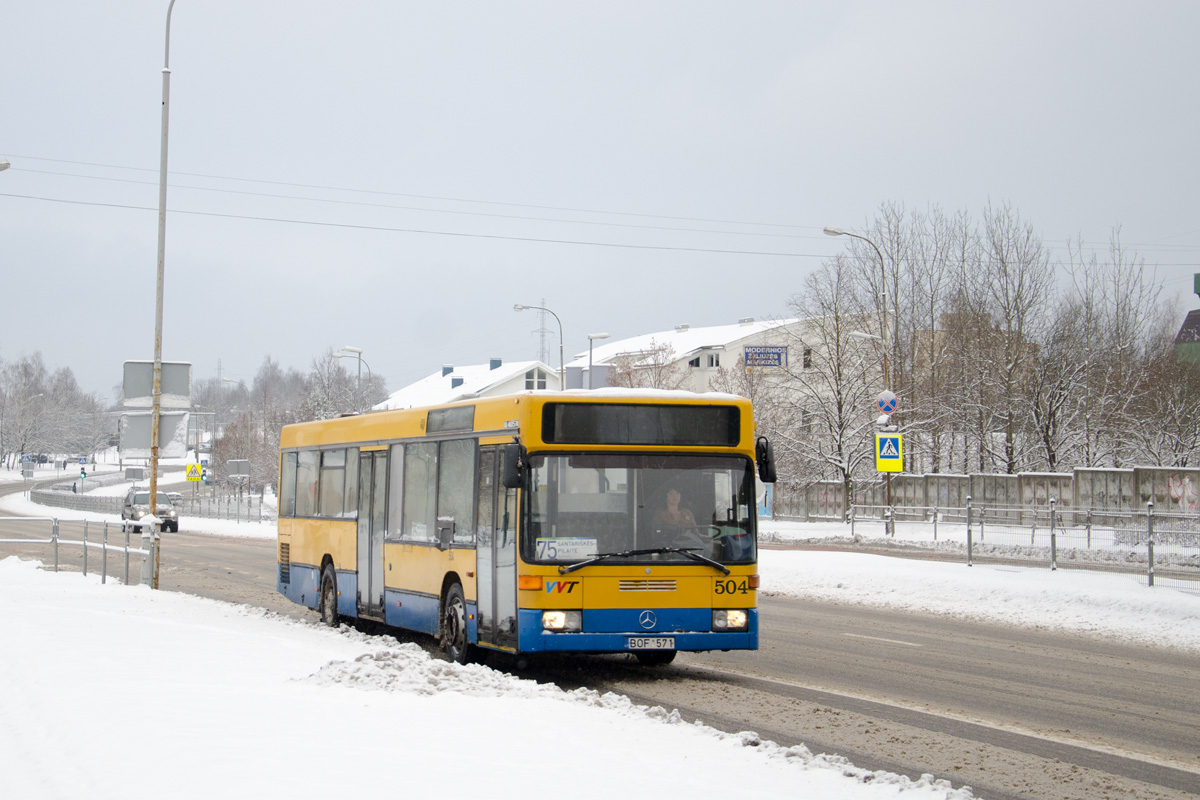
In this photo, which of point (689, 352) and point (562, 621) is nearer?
point (562, 621)

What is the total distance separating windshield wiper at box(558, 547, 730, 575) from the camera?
11.2m

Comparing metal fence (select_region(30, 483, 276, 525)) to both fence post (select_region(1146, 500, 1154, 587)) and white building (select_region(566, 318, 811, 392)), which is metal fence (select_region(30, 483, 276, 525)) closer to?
white building (select_region(566, 318, 811, 392))

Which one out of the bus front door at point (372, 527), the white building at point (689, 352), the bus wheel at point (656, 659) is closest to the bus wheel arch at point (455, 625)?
the bus wheel at point (656, 659)

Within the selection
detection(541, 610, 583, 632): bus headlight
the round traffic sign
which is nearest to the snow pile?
the round traffic sign

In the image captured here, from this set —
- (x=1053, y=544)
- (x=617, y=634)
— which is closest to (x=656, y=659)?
(x=617, y=634)

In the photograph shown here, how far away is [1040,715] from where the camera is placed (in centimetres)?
1012

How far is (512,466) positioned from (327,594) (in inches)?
272

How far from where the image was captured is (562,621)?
1116 cm

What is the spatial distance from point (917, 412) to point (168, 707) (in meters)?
50.6

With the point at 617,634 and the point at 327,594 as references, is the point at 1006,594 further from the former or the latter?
the point at 617,634

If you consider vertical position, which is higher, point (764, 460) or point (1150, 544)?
point (764, 460)

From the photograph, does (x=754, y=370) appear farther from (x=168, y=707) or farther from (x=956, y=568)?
(x=168, y=707)

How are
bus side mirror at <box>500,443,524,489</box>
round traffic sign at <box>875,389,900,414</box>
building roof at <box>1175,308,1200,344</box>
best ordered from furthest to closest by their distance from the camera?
building roof at <box>1175,308,1200,344</box> → round traffic sign at <box>875,389,900,414</box> → bus side mirror at <box>500,443,524,489</box>

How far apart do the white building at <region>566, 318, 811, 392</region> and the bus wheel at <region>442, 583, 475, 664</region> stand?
53900mm
